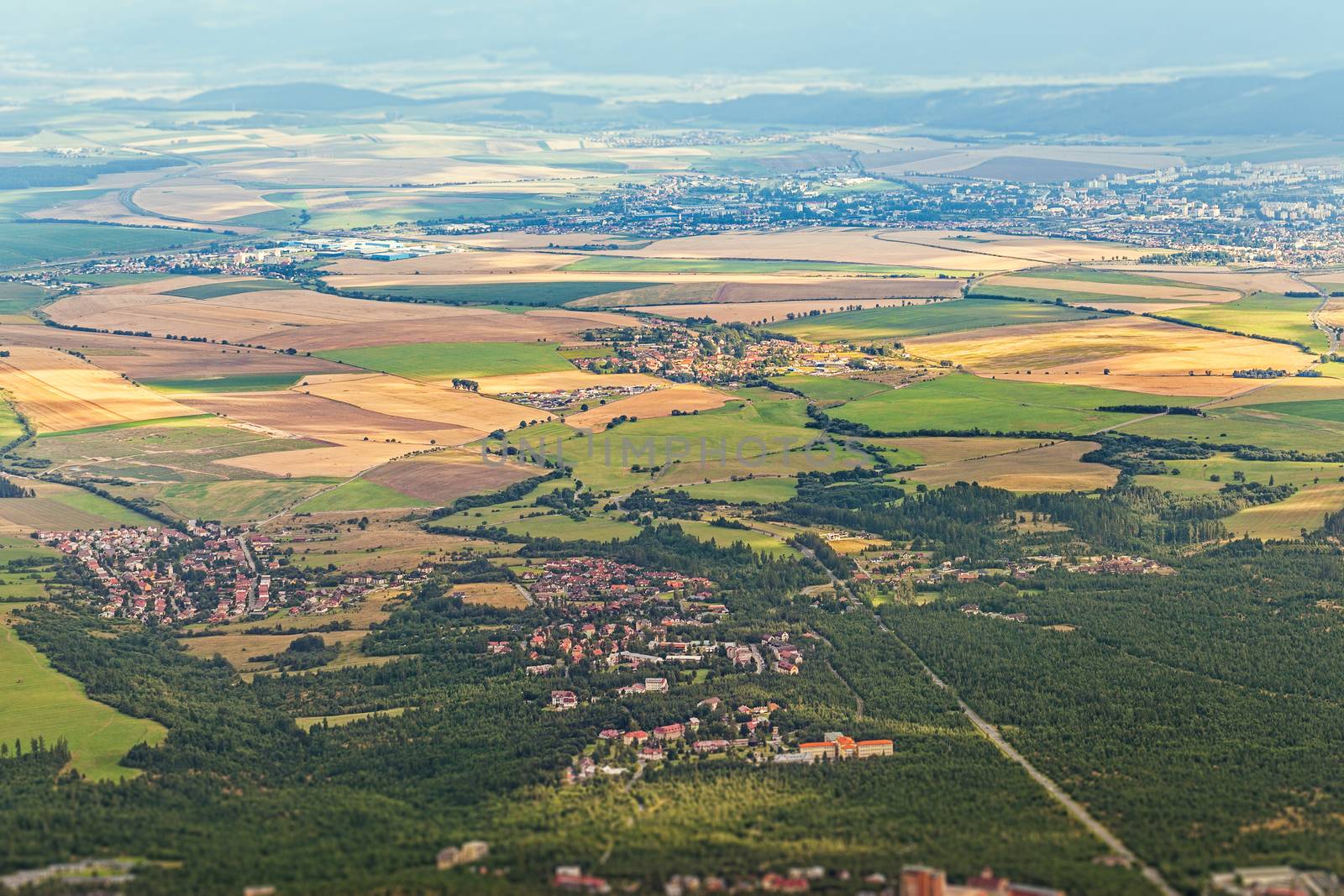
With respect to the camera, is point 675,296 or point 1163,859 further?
point 675,296

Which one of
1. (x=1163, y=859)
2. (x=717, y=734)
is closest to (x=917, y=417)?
(x=717, y=734)

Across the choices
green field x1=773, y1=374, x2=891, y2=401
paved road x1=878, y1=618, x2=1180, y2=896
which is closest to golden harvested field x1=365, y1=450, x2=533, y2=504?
green field x1=773, y1=374, x2=891, y2=401

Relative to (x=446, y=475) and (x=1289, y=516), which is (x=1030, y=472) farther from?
(x=446, y=475)

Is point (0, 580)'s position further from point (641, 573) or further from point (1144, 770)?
point (1144, 770)

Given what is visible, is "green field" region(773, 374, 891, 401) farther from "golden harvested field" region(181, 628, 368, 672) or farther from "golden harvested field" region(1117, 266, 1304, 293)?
"golden harvested field" region(1117, 266, 1304, 293)

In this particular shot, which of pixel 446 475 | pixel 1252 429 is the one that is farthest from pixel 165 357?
pixel 1252 429

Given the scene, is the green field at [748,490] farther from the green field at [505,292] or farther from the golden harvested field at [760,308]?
the green field at [505,292]

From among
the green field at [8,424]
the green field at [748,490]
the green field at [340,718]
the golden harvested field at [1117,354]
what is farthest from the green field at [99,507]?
the golden harvested field at [1117,354]
